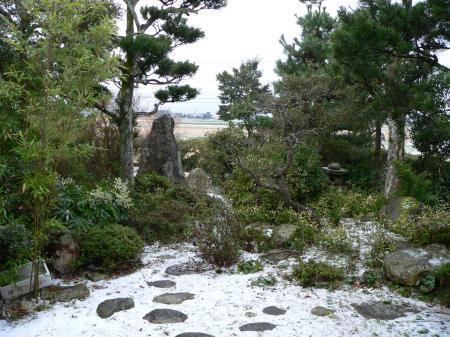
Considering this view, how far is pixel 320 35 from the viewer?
1208 centimetres

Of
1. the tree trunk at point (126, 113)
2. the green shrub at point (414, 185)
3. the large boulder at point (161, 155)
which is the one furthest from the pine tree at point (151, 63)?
the green shrub at point (414, 185)

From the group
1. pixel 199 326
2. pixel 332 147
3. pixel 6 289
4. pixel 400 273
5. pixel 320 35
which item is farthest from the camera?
pixel 320 35

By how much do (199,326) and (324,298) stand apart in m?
1.36

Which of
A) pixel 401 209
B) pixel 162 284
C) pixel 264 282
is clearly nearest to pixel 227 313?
pixel 264 282

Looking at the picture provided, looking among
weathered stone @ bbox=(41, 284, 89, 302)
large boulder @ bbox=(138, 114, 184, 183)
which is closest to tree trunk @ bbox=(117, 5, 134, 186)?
large boulder @ bbox=(138, 114, 184, 183)

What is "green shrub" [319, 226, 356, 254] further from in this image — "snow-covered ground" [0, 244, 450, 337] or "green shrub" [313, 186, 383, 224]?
"green shrub" [313, 186, 383, 224]

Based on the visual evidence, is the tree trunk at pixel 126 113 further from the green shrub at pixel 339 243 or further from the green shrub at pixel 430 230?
the green shrub at pixel 430 230

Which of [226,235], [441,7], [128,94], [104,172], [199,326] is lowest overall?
[199,326]

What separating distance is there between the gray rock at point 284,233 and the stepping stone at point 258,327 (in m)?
1.98

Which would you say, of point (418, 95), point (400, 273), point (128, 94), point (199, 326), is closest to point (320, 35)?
point (128, 94)

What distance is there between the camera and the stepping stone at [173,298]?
418 centimetres

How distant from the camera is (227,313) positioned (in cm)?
389

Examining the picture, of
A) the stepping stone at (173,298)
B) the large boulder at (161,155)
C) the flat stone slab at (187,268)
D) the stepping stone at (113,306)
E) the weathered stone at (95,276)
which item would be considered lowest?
the stepping stone at (173,298)

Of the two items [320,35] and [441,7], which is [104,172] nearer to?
[441,7]
